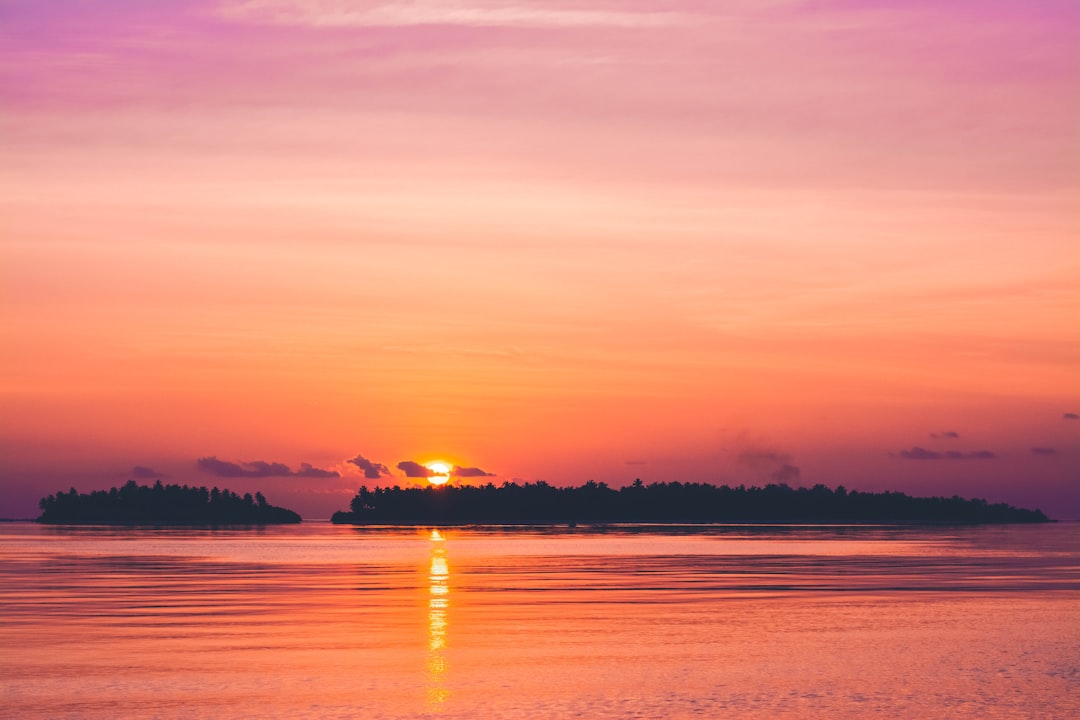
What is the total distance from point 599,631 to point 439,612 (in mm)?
8685

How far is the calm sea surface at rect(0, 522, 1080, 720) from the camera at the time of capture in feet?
94.3

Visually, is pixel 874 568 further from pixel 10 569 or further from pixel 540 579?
pixel 10 569

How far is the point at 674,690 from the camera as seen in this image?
1200 inches

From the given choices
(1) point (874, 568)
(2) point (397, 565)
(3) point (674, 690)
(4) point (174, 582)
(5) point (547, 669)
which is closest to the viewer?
(3) point (674, 690)

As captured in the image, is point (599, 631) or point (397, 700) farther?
point (599, 631)

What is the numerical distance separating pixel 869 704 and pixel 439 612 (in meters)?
22.2

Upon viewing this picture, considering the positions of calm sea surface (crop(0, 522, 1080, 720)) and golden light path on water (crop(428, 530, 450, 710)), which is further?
golden light path on water (crop(428, 530, 450, 710))

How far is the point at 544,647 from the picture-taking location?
3753 cm

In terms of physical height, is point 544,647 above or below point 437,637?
below

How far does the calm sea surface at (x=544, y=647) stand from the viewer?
28734mm

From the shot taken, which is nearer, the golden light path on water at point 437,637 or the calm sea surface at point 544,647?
the calm sea surface at point 544,647

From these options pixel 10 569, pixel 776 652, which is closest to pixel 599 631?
pixel 776 652

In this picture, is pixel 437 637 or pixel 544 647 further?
pixel 437 637

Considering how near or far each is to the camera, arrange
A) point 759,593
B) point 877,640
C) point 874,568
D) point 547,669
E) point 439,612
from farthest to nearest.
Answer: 1. point 874,568
2. point 759,593
3. point 439,612
4. point 877,640
5. point 547,669
